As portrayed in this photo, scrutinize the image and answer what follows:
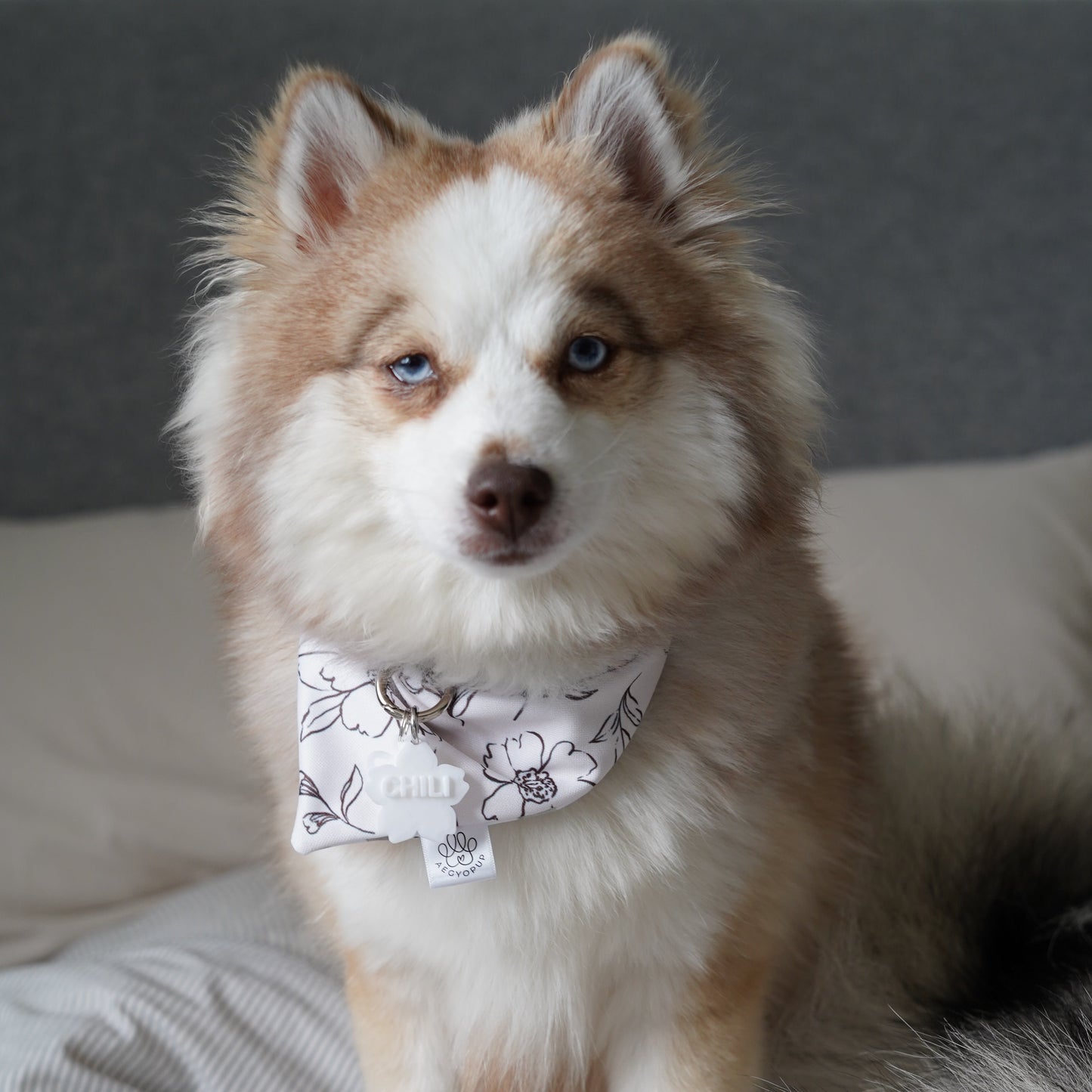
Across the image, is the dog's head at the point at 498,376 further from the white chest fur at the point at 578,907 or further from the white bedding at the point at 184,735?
the white bedding at the point at 184,735

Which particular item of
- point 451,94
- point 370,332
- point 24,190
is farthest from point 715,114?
point 370,332

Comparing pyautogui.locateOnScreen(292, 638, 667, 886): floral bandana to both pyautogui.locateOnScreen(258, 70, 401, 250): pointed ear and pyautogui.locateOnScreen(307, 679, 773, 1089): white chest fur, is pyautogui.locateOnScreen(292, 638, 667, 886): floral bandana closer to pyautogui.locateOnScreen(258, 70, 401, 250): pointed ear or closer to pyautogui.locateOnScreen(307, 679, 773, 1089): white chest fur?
pyautogui.locateOnScreen(307, 679, 773, 1089): white chest fur

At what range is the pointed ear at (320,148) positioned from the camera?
37.3 inches

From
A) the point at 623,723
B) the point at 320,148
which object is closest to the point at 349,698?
the point at 623,723

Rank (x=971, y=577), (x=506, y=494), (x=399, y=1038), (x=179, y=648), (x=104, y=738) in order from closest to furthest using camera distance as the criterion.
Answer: (x=506, y=494), (x=399, y=1038), (x=104, y=738), (x=179, y=648), (x=971, y=577)

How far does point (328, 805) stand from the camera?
94 cm

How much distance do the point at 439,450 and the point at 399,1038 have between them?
1.99 ft

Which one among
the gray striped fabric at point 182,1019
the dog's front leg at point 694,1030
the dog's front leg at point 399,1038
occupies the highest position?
the dog's front leg at point 694,1030

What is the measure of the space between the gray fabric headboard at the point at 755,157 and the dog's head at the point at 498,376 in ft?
3.68

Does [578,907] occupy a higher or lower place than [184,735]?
higher

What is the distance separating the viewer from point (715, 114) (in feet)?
7.12

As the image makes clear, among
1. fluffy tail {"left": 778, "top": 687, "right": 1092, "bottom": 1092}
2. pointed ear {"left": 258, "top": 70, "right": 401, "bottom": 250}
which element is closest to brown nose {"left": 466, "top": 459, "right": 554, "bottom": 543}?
pointed ear {"left": 258, "top": 70, "right": 401, "bottom": 250}

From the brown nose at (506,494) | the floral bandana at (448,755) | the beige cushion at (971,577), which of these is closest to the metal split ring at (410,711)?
the floral bandana at (448,755)

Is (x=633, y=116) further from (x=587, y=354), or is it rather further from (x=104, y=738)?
(x=104, y=738)
